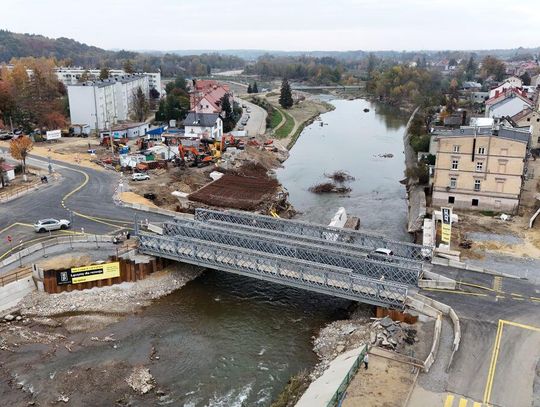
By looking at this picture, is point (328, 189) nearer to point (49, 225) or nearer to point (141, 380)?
point (49, 225)

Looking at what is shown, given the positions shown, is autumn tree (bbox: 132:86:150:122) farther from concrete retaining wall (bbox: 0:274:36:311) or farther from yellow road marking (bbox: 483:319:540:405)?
yellow road marking (bbox: 483:319:540:405)

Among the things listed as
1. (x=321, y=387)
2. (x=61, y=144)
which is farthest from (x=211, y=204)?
(x=61, y=144)

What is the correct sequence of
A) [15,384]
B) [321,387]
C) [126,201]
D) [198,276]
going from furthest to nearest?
[126,201]
[198,276]
[15,384]
[321,387]

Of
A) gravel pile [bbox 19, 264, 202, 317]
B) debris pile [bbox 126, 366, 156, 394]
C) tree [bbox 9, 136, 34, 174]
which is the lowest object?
debris pile [bbox 126, 366, 156, 394]

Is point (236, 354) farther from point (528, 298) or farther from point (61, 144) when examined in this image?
point (61, 144)

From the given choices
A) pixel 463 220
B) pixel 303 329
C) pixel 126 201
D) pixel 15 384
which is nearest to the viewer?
pixel 15 384

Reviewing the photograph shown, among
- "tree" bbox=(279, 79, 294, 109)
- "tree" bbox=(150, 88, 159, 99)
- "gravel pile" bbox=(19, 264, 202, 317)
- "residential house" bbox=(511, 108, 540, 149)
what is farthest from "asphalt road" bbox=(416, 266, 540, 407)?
"tree" bbox=(279, 79, 294, 109)

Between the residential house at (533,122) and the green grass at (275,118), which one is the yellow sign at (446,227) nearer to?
the residential house at (533,122)
